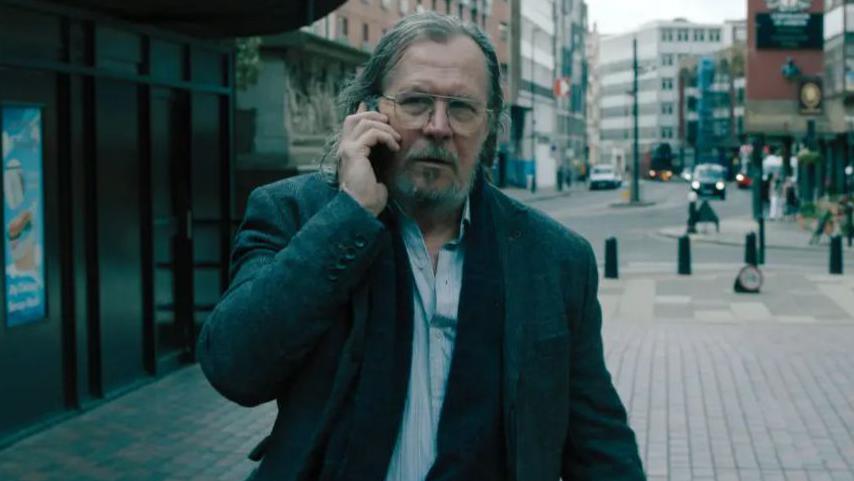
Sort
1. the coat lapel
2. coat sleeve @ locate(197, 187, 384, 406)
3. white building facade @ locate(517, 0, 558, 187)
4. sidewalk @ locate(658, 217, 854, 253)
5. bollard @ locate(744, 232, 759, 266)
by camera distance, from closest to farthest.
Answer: coat sleeve @ locate(197, 187, 384, 406), the coat lapel, bollard @ locate(744, 232, 759, 266), sidewalk @ locate(658, 217, 854, 253), white building facade @ locate(517, 0, 558, 187)

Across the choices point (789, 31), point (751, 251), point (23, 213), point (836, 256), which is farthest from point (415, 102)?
point (789, 31)

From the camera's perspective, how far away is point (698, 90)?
16062 cm

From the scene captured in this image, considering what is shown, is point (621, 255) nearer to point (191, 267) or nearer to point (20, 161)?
point (191, 267)

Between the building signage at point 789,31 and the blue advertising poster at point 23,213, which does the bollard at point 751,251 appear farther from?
the building signage at point 789,31

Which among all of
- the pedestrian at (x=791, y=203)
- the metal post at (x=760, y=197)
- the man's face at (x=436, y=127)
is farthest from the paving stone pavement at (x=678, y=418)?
the pedestrian at (x=791, y=203)

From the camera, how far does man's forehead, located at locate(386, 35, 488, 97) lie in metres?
2.59

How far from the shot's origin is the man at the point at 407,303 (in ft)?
8.14

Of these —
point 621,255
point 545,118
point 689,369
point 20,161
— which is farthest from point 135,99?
point 545,118

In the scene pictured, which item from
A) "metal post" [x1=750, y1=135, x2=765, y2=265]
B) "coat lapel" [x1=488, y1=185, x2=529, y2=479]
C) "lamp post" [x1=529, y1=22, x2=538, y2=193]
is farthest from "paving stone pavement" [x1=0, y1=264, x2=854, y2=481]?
"lamp post" [x1=529, y1=22, x2=538, y2=193]

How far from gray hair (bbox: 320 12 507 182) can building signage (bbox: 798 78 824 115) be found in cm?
5530

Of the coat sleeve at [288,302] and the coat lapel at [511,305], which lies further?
the coat lapel at [511,305]

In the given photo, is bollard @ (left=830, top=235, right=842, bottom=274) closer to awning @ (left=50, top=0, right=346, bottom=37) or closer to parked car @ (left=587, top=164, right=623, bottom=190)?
awning @ (left=50, top=0, right=346, bottom=37)

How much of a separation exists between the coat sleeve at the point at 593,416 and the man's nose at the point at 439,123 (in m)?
0.38

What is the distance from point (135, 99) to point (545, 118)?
333ft
